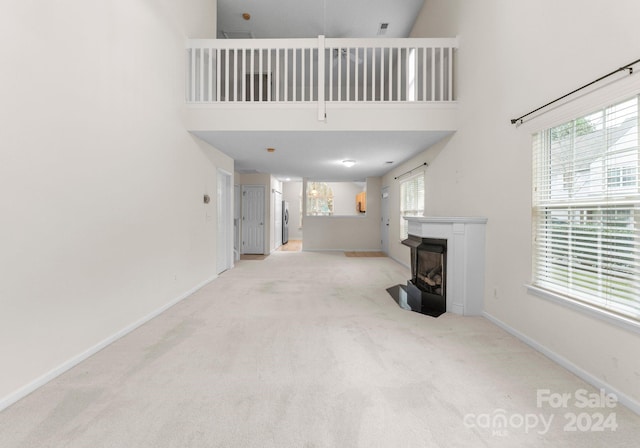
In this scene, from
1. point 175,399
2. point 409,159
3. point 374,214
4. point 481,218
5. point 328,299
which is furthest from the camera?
point 374,214

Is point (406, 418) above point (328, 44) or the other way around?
the other way around

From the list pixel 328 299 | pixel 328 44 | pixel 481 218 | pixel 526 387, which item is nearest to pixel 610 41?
pixel 481 218

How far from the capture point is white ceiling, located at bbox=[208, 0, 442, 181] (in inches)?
159

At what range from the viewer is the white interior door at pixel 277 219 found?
8.98 meters

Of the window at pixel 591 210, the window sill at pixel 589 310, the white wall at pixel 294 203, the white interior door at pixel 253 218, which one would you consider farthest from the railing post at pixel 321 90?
the white wall at pixel 294 203

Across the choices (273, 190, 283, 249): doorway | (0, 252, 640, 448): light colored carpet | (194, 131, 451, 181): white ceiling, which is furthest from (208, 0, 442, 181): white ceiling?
(273, 190, 283, 249): doorway

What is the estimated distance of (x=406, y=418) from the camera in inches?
58.3

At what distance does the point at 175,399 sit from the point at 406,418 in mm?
1324

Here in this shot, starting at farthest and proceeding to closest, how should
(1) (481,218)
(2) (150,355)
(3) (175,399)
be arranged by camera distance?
(1) (481,218) → (2) (150,355) → (3) (175,399)

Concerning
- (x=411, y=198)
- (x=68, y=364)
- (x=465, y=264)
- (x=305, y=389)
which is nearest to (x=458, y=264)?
(x=465, y=264)

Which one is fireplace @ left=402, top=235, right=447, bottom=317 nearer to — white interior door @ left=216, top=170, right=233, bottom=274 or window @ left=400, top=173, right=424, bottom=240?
window @ left=400, top=173, right=424, bottom=240

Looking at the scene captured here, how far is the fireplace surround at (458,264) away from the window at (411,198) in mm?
1911

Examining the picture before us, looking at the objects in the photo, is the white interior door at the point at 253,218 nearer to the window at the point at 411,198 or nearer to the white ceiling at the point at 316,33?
the white ceiling at the point at 316,33

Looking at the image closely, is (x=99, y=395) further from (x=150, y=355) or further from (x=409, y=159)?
(x=409, y=159)
